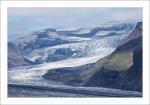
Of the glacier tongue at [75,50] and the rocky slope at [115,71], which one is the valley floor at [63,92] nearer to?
the rocky slope at [115,71]

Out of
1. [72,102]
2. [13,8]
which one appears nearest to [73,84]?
[72,102]

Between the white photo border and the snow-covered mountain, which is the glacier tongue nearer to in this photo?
the snow-covered mountain

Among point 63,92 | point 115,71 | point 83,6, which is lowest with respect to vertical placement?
point 63,92

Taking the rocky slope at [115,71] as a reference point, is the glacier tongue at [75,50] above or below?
above

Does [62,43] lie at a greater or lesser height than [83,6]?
lesser

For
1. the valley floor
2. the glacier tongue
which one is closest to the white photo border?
the valley floor

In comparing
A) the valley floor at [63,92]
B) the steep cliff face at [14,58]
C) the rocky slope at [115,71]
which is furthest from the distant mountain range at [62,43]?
the valley floor at [63,92]

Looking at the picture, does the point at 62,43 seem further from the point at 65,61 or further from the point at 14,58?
the point at 14,58

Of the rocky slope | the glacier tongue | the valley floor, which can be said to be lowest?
the valley floor

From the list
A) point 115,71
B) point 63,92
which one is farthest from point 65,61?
point 115,71
